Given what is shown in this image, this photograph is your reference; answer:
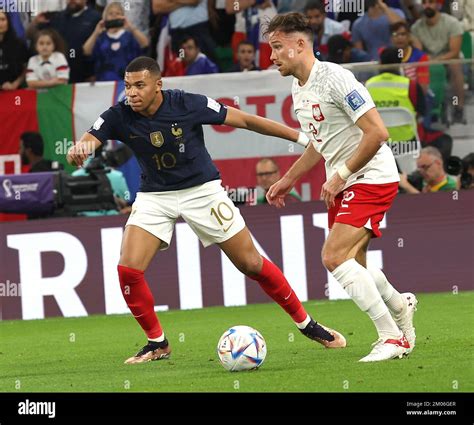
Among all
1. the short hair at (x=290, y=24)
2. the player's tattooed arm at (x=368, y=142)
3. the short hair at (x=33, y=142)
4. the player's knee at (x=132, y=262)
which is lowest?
the player's knee at (x=132, y=262)

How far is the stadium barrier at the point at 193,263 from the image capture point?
1264 cm

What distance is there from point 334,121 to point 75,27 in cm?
742

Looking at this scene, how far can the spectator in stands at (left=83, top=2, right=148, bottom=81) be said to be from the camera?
47.0ft

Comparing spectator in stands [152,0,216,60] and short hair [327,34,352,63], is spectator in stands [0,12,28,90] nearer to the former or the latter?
spectator in stands [152,0,216,60]

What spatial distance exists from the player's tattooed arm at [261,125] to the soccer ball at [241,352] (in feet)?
4.90

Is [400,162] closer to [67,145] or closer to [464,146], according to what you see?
[464,146]

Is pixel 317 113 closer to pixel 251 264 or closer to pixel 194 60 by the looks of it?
pixel 251 264

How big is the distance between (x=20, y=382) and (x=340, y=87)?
2794mm

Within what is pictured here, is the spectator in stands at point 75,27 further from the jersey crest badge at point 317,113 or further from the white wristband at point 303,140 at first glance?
the jersey crest badge at point 317,113

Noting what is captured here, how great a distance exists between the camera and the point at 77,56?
47.2 ft

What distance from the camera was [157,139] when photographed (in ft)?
28.1

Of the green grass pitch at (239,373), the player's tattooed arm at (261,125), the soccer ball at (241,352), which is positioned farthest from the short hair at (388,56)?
the soccer ball at (241,352)

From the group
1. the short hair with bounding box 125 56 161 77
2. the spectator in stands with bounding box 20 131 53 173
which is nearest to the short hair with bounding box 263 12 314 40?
the short hair with bounding box 125 56 161 77

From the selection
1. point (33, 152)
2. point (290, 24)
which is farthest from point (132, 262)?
point (33, 152)
